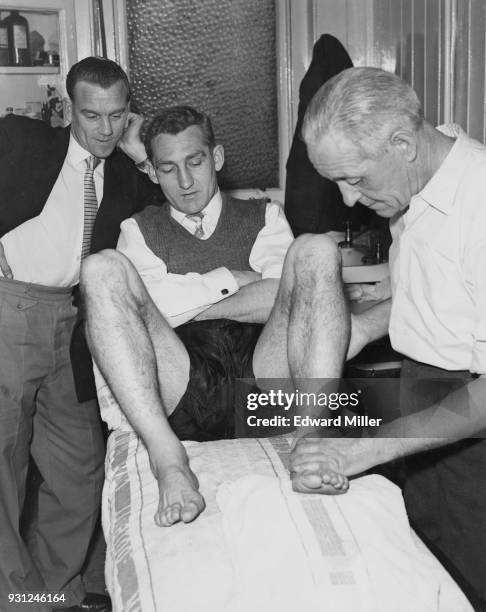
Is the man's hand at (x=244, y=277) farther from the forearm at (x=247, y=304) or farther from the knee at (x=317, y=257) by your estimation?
the knee at (x=317, y=257)

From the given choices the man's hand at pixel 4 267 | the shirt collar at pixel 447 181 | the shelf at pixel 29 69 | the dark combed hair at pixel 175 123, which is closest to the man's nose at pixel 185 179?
the dark combed hair at pixel 175 123

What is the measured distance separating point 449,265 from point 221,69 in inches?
80.8

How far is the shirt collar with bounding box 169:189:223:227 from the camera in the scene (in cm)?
229

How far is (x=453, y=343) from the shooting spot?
1.67m

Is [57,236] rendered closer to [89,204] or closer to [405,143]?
[89,204]

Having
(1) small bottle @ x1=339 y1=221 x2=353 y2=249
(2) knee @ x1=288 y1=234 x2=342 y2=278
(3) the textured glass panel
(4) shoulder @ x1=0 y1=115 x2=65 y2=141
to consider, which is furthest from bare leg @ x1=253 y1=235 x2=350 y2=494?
(3) the textured glass panel

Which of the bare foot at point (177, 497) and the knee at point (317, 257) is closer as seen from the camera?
the bare foot at point (177, 497)

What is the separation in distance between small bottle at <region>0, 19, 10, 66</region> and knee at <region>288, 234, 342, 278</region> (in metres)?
1.84

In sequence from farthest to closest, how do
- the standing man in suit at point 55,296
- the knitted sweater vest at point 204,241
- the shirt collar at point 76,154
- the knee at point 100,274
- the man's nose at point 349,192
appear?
the shirt collar at point 76,154 < the standing man in suit at point 55,296 < the knitted sweater vest at point 204,241 < the knee at point 100,274 < the man's nose at point 349,192

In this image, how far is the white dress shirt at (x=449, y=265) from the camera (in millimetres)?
1569

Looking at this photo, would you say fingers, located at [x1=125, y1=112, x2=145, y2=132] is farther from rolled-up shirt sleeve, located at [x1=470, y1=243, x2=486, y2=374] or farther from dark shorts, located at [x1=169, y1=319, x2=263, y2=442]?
rolled-up shirt sleeve, located at [x1=470, y1=243, x2=486, y2=374]

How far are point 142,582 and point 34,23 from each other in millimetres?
2529

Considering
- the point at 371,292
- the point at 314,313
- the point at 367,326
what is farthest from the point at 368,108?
the point at 371,292

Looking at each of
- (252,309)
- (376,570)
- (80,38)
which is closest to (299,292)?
(252,309)
